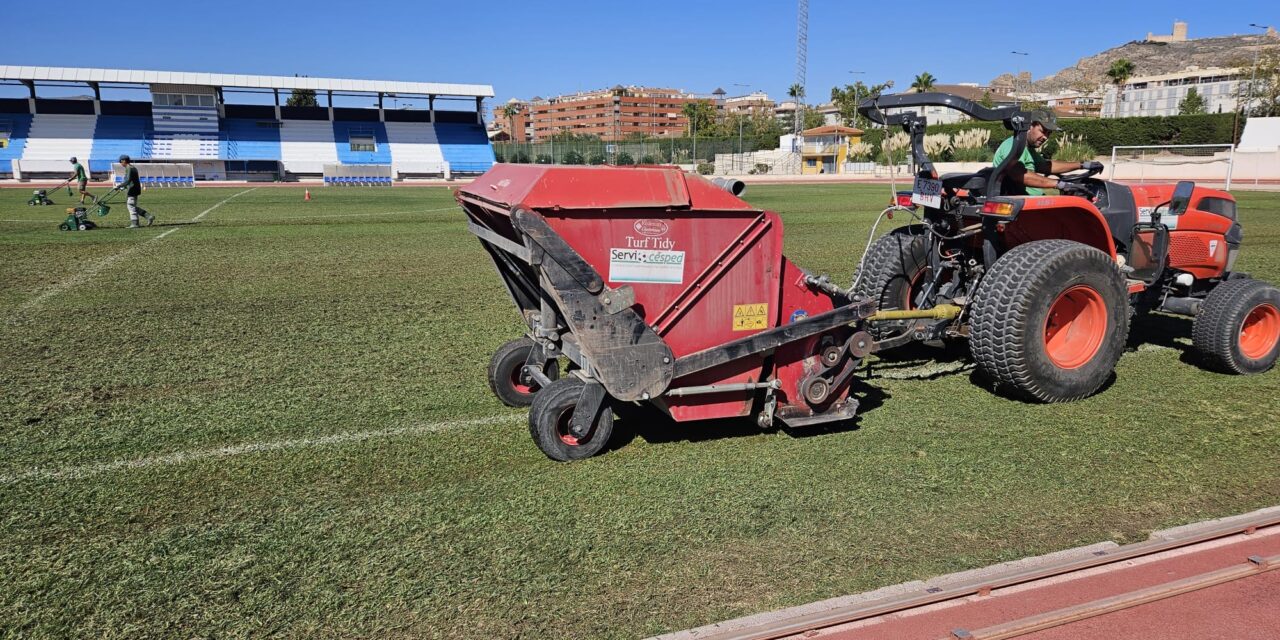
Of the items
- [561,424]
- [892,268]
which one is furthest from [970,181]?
[561,424]

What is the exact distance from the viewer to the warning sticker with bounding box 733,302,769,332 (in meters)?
4.76

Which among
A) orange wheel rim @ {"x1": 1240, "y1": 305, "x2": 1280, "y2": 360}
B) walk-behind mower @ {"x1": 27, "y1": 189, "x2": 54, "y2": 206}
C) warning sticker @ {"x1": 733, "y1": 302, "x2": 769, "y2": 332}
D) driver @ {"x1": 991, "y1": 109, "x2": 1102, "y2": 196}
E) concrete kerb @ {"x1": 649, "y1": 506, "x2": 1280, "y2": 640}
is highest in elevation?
driver @ {"x1": 991, "y1": 109, "x2": 1102, "y2": 196}

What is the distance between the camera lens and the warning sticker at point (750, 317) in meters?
4.76

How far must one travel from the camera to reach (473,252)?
549 inches

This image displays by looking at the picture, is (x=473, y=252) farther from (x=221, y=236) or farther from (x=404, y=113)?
(x=404, y=113)

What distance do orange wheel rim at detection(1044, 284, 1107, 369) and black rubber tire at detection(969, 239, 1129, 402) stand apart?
0.04 metres

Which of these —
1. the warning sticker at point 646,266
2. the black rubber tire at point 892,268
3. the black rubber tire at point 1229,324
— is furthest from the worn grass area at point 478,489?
the warning sticker at point 646,266

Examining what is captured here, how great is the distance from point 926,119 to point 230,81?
57070 mm

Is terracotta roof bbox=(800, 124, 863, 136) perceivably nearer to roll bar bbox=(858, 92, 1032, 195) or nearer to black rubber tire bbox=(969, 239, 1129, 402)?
roll bar bbox=(858, 92, 1032, 195)

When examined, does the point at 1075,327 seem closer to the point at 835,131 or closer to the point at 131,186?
the point at 131,186

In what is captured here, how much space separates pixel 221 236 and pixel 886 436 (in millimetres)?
15125

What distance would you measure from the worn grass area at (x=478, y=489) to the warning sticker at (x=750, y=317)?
0.72 metres

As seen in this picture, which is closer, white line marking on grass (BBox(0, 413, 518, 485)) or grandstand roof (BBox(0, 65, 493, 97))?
white line marking on grass (BBox(0, 413, 518, 485))

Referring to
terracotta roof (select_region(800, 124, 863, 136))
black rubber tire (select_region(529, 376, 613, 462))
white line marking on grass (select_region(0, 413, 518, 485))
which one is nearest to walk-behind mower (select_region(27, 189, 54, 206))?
white line marking on grass (select_region(0, 413, 518, 485))
